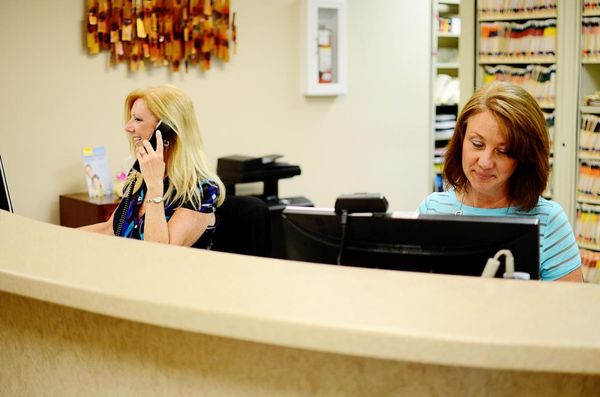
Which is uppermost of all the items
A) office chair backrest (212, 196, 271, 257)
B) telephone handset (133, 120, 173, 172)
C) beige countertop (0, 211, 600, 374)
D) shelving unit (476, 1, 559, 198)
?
shelving unit (476, 1, 559, 198)

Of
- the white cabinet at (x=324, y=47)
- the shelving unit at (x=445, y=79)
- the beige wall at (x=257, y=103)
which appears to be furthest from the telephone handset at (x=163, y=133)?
the shelving unit at (x=445, y=79)

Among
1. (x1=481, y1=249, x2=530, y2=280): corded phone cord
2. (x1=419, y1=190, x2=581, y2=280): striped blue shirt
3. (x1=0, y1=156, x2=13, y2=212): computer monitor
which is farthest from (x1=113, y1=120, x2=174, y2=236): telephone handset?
(x1=481, y1=249, x2=530, y2=280): corded phone cord

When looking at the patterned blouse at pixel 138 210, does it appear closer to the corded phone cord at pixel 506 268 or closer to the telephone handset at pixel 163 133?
the telephone handset at pixel 163 133

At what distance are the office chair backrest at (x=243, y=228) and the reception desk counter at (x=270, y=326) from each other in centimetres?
116

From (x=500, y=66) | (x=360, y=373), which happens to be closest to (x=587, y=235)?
(x=500, y=66)

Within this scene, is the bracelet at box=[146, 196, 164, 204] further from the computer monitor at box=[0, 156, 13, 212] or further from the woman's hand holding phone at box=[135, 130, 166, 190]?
the computer monitor at box=[0, 156, 13, 212]

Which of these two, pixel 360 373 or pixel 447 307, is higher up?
pixel 447 307

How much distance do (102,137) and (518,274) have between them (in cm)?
368

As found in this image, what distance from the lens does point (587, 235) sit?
5332 millimetres

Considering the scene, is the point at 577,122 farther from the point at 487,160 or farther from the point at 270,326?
the point at 270,326

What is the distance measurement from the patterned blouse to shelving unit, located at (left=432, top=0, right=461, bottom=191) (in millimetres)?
4408

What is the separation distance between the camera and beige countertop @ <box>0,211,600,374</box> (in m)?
1.16

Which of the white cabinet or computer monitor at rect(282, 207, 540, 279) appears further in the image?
the white cabinet

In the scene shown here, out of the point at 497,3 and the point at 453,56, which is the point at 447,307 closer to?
the point at 497,3
